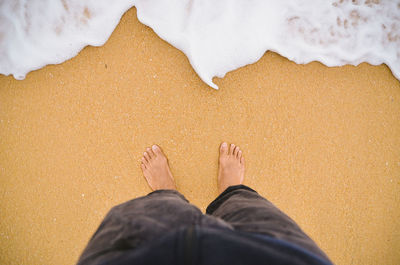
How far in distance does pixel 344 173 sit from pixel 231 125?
0.58 metres

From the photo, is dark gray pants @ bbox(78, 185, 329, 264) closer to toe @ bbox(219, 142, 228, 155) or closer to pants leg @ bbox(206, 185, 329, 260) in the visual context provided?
pants leg @ bbox(206, 185, 329, 260)

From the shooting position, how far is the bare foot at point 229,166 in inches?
39.4

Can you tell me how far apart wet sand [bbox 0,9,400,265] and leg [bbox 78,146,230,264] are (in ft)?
1.30

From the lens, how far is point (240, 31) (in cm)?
100

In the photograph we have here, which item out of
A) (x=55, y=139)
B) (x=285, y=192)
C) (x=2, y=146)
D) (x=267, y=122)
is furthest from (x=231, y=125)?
(x=2, y=146)

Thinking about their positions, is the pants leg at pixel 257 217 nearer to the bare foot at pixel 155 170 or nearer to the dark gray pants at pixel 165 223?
the dark gray pants at pixel 165 223

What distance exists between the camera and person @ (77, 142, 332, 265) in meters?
0.44

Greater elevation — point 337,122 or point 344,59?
point 344,59

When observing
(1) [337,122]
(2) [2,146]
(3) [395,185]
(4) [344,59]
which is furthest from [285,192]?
(2) [2,146]

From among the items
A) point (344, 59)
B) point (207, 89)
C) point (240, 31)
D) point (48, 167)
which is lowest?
point (48, 167)

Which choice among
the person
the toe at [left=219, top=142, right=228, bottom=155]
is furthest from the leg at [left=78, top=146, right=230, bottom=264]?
the toe at [left=219, top=142, right=228, bottom=155]

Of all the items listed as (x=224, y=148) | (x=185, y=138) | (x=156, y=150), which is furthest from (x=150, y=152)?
(x=224, y=148)

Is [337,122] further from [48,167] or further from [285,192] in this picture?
[48,167]

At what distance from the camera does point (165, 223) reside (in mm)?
536
